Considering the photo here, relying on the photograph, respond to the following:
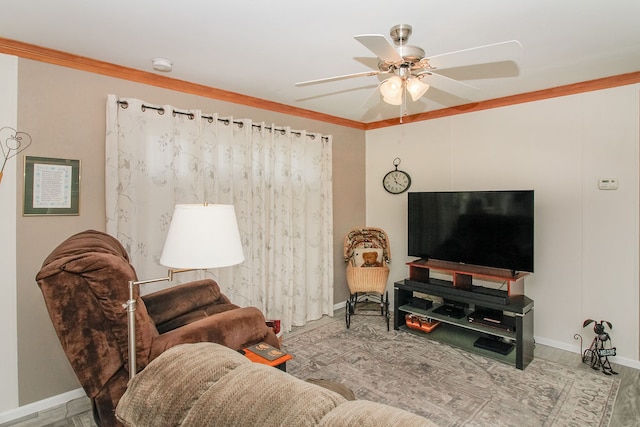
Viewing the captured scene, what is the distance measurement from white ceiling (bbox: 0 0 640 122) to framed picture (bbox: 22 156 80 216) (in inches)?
31.9

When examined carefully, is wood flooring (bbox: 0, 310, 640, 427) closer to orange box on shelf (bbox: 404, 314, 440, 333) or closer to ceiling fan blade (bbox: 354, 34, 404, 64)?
orange box on shelf (bbox: 404, 314, 440, 333)

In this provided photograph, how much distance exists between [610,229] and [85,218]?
435cm

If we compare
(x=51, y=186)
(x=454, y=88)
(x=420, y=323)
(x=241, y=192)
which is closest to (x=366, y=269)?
(x=420, y=323)

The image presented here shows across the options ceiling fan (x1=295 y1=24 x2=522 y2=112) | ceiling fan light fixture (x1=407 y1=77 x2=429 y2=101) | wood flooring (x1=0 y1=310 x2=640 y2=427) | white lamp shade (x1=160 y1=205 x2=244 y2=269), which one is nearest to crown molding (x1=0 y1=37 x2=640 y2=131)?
ceiling fan (x1=295 y1=24 x2=522 y2=112)

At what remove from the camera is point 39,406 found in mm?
2475

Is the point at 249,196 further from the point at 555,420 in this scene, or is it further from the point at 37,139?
the point at 555,420

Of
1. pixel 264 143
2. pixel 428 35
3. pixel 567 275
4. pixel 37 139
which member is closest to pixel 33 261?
pixel 37 139

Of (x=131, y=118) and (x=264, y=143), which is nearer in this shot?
(x=131, y=118)

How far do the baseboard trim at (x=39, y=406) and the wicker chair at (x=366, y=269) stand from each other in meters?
2.55

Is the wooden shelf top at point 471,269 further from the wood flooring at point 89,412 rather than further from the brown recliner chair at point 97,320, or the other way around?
the brown recliner chair at point 97,320

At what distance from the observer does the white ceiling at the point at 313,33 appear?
1944mm

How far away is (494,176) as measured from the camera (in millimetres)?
3793

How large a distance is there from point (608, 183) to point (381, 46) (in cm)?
273

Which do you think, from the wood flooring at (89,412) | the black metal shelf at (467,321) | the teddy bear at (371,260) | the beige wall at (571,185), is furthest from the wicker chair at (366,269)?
the wood flooring at (89,412)
